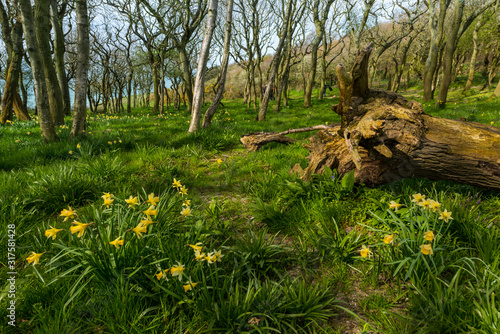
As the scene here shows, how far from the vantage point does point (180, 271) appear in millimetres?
A: 1398

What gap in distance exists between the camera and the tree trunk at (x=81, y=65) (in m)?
4.76

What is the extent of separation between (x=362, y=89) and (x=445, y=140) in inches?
45.9

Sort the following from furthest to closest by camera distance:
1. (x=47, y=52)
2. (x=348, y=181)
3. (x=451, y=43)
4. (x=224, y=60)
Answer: (x=451, y=43) < (x=224, y=60) < (x=47, y=52) < (x=348, y=181)

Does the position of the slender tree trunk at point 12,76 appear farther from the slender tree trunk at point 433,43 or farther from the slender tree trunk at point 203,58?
the slender tree trunk at point 433,43

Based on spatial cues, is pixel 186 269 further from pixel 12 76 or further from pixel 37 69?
pixel 12 76

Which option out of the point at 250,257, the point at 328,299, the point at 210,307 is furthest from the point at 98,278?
the point at 328,299

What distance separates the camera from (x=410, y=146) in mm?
2504

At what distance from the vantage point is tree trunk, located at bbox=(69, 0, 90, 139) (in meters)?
4.76

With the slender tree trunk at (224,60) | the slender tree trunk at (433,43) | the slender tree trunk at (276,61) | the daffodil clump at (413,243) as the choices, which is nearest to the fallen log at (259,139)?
the slender tree trunk at (224,60)

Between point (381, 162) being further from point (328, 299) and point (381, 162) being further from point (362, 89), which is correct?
point (328, 299)

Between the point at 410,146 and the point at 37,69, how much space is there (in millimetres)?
6631

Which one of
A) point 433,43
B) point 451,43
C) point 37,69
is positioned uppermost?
point 433,43

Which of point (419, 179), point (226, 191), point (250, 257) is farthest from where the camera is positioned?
point (226, 191)

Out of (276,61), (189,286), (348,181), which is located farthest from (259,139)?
(276,61)
